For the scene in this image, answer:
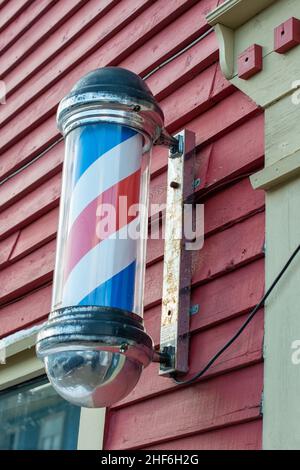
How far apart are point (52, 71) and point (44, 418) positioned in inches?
58.1

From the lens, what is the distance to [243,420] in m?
2.11

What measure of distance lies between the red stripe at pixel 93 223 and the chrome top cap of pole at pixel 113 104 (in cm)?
17

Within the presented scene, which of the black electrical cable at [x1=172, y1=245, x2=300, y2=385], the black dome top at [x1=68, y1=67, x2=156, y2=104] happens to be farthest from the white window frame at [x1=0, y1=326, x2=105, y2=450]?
the black dome top at [x1=68, y1=67, x2=156, y2=104]

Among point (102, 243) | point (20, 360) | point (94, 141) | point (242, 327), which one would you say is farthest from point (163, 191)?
point (20, 360)

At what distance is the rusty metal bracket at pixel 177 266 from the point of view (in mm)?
2348

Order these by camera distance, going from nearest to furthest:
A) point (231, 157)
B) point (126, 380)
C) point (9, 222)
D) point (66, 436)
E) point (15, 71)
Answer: point (126, 380), point (231, 157), point (66, 436), point (9, 222), point (15, 71)

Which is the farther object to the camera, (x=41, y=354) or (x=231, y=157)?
(x=231, y=157)

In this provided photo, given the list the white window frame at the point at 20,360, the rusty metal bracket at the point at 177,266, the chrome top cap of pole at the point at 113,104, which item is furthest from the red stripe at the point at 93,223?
the white window frame at the point at 20,360

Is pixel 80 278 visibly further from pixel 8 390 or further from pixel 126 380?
pixel 8 390

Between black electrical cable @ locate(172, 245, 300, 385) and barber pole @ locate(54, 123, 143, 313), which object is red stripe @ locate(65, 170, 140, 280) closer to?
barber pole @ locate(54, 123, 143, 313)

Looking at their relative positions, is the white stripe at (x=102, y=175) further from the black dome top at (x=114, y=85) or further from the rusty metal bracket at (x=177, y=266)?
the rusty metal bracket at (x=177, y=266)

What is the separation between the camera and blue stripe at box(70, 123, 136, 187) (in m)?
2.27
